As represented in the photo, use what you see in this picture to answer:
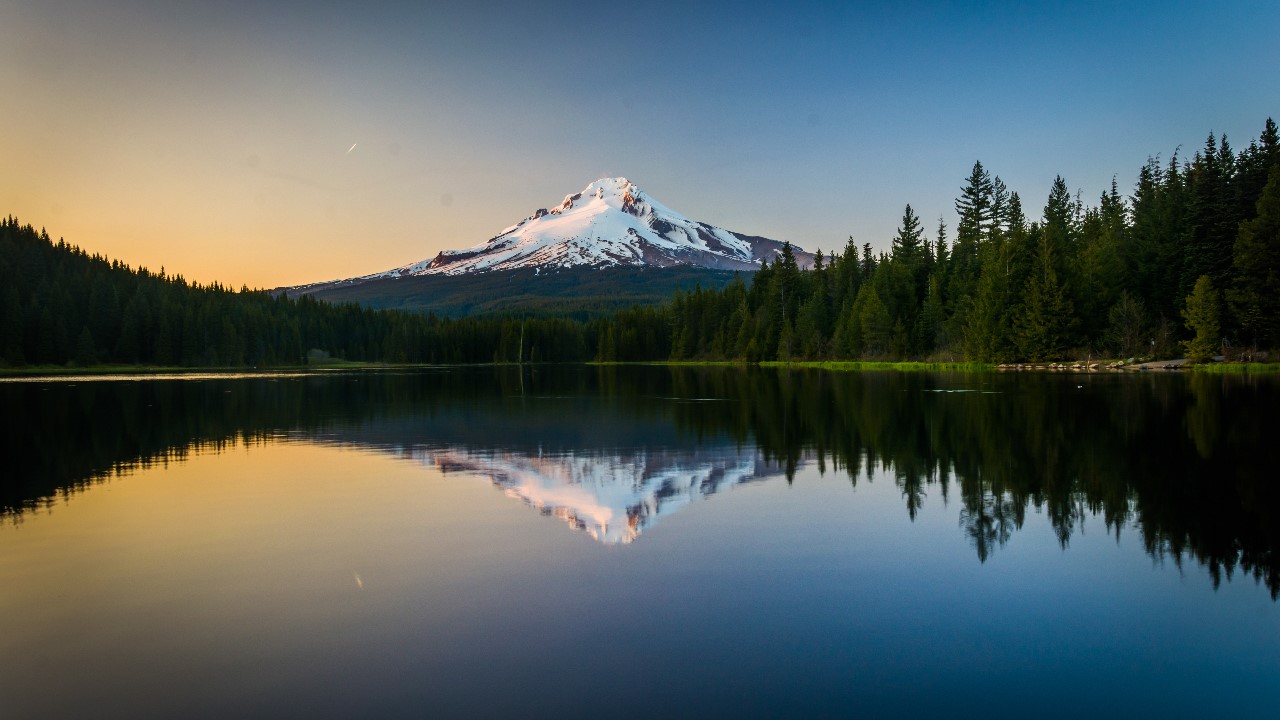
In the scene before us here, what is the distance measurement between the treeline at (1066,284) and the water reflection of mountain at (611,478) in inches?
2286

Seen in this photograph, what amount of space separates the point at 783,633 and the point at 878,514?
6.55m

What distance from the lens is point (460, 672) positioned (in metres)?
7.52

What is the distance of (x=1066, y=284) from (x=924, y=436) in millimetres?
61474

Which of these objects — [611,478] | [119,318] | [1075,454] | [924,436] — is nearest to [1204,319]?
[924,436]

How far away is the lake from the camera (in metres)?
7.24

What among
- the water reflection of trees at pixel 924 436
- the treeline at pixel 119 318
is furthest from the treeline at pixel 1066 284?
the treeline at pixel 119 318

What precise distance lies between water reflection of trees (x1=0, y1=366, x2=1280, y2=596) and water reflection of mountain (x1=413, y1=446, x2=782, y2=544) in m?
2.03

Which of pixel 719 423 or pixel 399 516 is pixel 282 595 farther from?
pixel 719 423

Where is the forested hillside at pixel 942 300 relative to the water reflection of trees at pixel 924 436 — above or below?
above

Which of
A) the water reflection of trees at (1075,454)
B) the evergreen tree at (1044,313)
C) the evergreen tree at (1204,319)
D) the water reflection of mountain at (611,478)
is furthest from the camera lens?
the evergreen tree at (1044,313)

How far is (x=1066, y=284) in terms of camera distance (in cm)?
7700

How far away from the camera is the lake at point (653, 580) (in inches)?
285

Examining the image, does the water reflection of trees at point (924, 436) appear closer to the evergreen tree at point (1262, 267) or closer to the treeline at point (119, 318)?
the evergreen tree at point (1262, 267)

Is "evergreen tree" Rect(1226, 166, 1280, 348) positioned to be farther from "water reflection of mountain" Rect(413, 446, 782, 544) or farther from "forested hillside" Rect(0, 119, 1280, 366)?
"water reflection of mountain" Rect(413, 446, 782, 544)
